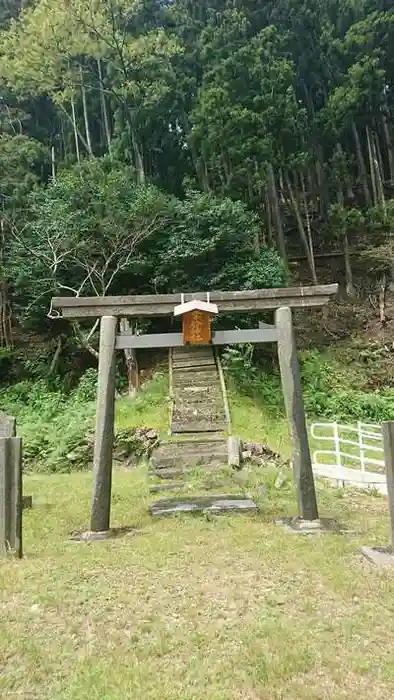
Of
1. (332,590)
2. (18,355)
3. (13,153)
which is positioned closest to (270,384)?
(18,355)

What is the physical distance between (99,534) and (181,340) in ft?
7.91

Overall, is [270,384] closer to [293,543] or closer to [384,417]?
[384,417]

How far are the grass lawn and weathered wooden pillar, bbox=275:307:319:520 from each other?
1.62 ft

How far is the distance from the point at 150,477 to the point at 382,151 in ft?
71.4

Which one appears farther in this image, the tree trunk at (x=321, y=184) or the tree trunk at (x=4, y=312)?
the tree trunk at (x=321, y=184)

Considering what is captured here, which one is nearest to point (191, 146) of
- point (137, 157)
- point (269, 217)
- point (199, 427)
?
point (137, 157)

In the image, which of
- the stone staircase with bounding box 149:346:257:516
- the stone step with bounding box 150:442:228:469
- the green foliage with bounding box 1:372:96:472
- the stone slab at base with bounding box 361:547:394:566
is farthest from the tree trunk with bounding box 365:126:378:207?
the stone slab at base with bounding box 361:547:394:566

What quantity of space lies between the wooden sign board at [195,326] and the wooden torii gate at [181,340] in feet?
0.42

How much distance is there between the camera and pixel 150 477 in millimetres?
8883

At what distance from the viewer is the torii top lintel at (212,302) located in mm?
6172

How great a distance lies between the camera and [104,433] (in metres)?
5.86

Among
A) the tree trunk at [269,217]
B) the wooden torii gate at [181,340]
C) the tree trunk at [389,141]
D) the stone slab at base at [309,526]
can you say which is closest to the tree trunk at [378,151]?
the tree trunk at [389,141]

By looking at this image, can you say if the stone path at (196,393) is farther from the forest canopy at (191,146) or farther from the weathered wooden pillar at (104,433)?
the weathered wooden pillar at (104,433)

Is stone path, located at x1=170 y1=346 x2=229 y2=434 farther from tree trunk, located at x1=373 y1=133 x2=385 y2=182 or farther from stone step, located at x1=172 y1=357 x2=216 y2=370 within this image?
tree trunk, located at x1=373 y1=133 x2=385 y2=182
